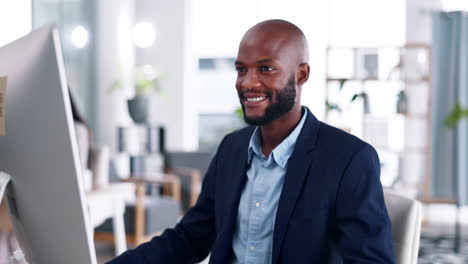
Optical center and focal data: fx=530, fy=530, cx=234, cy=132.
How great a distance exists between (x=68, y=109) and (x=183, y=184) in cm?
516

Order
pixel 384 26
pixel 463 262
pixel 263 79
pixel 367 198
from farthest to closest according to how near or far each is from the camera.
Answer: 1. pixel 384 26
2. pixel 463 262
3. pixel 263 79
4. pixel 367 198

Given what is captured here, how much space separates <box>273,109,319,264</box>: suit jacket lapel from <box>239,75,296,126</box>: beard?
2.9 inches

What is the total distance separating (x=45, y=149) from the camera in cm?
65

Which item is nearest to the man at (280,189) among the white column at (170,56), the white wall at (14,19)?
the white wall at (14,19)

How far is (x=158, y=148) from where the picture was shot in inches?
236

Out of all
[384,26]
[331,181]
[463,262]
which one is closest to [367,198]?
[331,181]

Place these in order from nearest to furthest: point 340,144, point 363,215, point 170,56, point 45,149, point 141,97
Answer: point 45,149
point 363,215
point 340,144
point 141,97
point 170,56

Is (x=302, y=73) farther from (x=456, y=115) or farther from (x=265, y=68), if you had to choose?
(x=456, y=115)

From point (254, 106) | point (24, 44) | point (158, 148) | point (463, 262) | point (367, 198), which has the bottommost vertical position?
point (463, 262)

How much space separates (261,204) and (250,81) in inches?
11.3

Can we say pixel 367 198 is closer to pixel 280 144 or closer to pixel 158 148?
pixel 280 144

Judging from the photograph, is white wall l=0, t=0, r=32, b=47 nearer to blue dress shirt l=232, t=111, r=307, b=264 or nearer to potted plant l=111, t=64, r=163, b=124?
potted plant l=111, t=64, r=163, b=124

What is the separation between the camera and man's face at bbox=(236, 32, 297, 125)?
1.18 meters

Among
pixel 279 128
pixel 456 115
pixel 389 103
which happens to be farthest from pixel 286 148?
pixel 389 103
